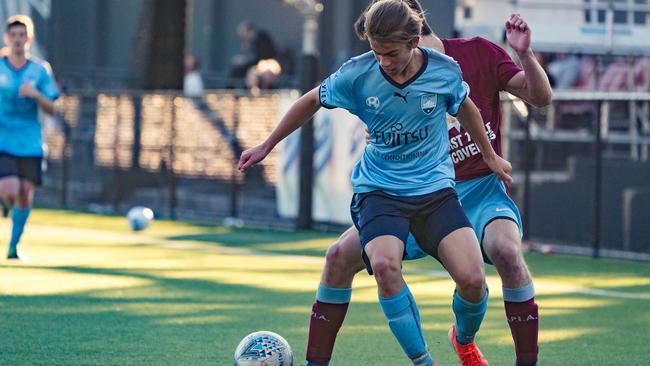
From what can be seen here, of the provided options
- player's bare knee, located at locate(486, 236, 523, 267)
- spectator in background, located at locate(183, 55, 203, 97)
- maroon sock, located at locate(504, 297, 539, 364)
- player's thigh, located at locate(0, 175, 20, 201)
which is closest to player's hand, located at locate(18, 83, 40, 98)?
player's thigh, located at locate(0, 175, 20, 201)

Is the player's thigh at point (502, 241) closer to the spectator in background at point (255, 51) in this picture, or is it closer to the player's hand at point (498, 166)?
the player's hand at point (498, 166)

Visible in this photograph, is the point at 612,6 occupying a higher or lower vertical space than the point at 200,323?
higher

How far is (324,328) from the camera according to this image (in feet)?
20.6

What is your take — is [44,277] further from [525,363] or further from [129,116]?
[129,116]

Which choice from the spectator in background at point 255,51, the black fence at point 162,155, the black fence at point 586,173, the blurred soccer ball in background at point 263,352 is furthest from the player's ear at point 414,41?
the spectator in background at point 255,51

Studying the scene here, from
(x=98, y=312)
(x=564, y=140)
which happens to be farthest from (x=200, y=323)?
(x=564, y=140)

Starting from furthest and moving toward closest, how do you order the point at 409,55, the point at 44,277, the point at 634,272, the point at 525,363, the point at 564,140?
the point at 564,140 < the point at 634,272 < the point at 44,277 < the point at 525,363 < the point at 409,55

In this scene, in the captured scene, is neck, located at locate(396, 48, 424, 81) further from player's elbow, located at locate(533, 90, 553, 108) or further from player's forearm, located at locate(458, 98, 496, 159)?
player's elbow, located at locate(533, 90, 553, 108)

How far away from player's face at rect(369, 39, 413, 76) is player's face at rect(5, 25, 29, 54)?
255 inches

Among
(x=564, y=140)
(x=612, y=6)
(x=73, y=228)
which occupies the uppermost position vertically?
(x=612, y=6)

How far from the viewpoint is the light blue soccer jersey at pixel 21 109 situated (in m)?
11.9

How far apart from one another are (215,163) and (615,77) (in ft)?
17.9

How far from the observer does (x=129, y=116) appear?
63.3ft

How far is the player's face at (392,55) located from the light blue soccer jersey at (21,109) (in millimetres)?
6497
